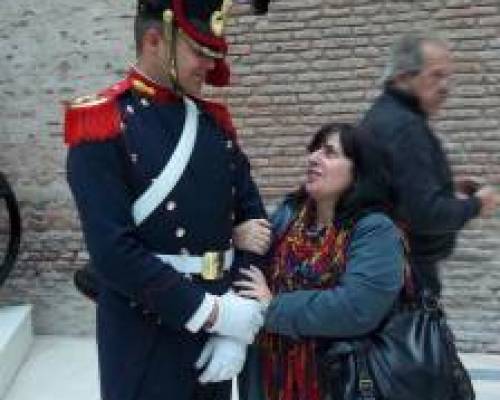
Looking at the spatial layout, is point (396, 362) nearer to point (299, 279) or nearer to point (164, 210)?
point (299, 279)

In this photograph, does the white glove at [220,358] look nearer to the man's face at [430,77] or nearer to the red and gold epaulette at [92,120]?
the red and gold epaulette at [92,120]

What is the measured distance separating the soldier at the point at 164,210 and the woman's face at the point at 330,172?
0.18m

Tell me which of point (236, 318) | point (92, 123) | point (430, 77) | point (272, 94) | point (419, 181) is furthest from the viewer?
point (272, 94)

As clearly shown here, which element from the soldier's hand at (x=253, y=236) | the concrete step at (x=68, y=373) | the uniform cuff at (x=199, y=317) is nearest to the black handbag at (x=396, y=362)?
the soldier's hand at (x=253, y=236)

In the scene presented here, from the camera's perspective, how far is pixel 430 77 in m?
2.99

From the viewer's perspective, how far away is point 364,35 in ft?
17.5

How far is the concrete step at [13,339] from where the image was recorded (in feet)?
16.6

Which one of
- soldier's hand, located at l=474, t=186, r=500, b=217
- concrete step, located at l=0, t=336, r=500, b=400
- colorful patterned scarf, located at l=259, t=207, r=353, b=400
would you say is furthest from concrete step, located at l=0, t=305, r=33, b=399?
soldier's hand, located at l=474, t=186, r=500, b=217

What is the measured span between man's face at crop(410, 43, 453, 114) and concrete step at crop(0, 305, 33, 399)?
290 cm

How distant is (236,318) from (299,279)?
334 mm

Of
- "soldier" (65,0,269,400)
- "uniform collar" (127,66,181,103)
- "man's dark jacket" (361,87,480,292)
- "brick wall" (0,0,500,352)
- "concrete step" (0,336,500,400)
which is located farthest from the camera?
"brick wall" (0,0,500,352)

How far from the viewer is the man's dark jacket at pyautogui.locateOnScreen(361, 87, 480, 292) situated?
9.18 feet

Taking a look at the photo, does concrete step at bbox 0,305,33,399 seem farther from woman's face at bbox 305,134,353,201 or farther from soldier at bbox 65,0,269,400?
woman's face at bbox 305,134,353,201

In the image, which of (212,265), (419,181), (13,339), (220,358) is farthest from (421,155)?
(13,339)
